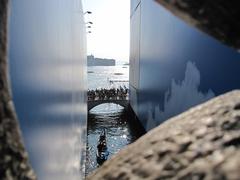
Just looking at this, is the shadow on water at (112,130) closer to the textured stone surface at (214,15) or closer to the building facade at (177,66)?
the building facade at (177,66)

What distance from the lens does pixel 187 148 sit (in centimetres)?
172

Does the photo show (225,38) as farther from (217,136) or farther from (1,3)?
(1,3)

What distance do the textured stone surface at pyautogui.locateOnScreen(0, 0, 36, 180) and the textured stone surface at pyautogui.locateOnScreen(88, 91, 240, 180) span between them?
0.61 m

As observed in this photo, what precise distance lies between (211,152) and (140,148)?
471 mm

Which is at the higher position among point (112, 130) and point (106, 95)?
point (106, 95)

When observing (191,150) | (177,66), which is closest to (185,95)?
(177,66)

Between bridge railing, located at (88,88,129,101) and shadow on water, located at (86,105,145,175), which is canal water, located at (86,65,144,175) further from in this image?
bridge railing, located at (88,88,129,101)

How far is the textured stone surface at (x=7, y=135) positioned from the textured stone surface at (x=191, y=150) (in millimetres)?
614

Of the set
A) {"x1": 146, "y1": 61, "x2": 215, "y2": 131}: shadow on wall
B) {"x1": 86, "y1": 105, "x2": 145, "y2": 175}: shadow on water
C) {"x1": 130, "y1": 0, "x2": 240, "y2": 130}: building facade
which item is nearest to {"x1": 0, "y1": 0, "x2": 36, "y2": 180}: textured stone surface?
{"x1": 130, "y1": 0, "x2": 240, "y2": 130}: building facade

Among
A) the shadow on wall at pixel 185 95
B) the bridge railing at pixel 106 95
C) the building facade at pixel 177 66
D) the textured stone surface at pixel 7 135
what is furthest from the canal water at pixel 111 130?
the textured stone surface at pixel 7 135

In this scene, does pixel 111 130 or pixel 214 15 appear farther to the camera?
pixel 111 130

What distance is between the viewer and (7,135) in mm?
1387

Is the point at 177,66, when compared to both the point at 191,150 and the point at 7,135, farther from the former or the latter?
the point at 7,135

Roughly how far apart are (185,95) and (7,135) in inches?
548
